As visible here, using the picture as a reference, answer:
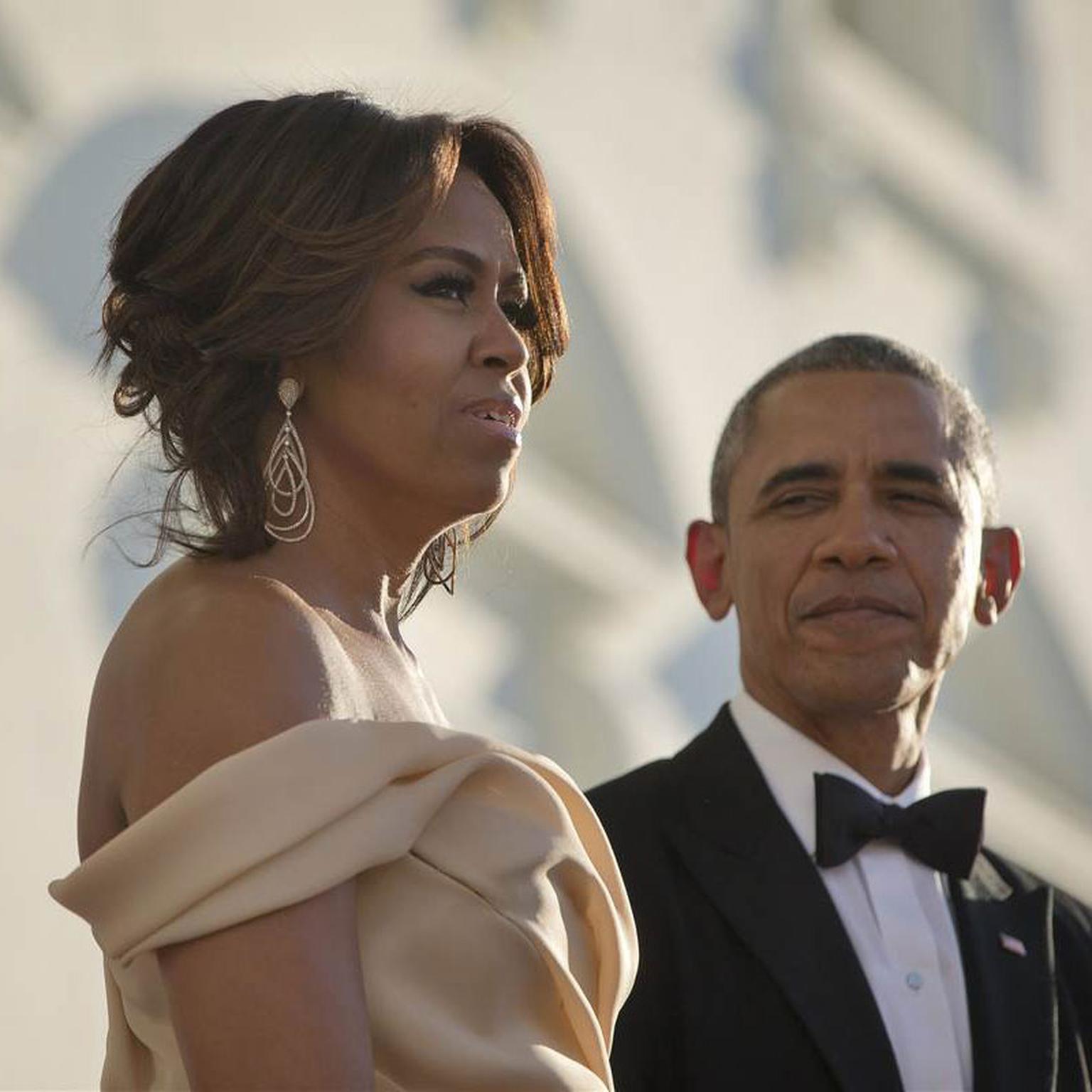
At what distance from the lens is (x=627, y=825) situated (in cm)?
271

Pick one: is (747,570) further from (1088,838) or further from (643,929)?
(1088,838)

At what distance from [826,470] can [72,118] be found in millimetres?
1275

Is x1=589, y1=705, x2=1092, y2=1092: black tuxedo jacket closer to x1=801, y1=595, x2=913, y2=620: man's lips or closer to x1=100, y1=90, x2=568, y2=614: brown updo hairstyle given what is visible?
x1=801, y1=595, x2=913, y2=620: man's lips

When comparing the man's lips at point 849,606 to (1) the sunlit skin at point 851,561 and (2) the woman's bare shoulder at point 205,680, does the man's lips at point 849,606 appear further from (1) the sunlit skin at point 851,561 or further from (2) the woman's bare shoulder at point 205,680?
(2) the woman's bare shoulder at point 205,680

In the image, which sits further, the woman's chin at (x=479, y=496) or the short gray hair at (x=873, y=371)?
the short gray hair at (x=873, y=371)

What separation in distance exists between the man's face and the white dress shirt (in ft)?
0.19

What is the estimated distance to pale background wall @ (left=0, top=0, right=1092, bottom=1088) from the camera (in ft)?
10.6

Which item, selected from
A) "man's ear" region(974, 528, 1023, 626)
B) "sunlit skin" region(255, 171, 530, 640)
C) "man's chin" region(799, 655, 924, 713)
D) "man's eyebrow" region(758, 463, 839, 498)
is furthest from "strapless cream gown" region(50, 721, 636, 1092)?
"man's ear" region(974, 528, 1023, 626)

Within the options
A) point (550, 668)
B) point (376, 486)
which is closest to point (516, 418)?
point (376, 486)

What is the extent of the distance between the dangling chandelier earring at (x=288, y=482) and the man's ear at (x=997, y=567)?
1.27m

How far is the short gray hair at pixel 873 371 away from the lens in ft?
9.68

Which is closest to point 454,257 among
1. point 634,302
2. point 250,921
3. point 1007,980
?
point 250,921

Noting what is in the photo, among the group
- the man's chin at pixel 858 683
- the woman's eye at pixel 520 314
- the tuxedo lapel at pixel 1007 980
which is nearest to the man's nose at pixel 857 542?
the man's chin at pixel 858 683

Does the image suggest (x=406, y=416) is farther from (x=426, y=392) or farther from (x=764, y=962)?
(x=764, y=962)
